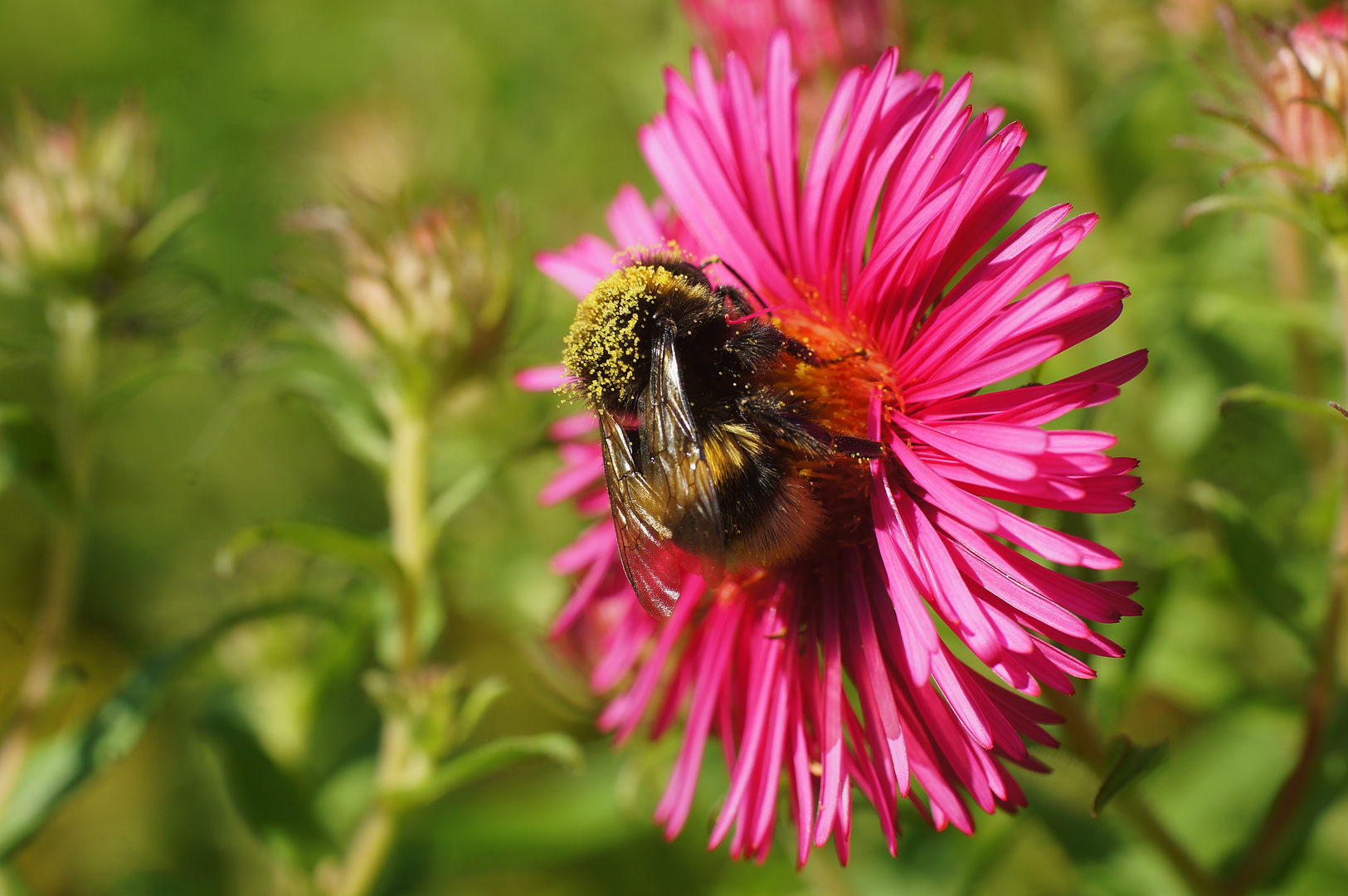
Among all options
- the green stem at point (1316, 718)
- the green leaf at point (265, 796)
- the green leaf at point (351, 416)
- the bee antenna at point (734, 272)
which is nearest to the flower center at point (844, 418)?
the bee antenna at point (734, 272)

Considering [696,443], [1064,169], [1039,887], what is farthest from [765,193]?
[1039,887]

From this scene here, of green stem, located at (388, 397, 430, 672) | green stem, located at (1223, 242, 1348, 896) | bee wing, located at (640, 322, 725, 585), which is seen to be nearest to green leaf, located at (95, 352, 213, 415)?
green stem, located at (388, 397, 430, 672)

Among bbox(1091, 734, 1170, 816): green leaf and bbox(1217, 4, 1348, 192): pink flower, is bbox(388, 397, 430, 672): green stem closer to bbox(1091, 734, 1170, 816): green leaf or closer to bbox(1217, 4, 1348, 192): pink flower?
bbox(1091, 734, 1170, 816): green leaf

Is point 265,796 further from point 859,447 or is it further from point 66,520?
point 859,447

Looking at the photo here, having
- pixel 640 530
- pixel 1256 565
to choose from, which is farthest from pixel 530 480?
pixel 1256 565

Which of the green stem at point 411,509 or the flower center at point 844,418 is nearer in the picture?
the flower center at point 844,418

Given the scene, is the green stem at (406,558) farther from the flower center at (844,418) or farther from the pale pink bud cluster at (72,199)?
the flower center at (844,418)

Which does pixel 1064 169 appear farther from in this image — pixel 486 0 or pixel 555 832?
pixel 486 0

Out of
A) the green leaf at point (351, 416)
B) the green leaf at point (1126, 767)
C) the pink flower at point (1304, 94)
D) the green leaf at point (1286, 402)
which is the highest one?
the green leaf at point (351, 416)
